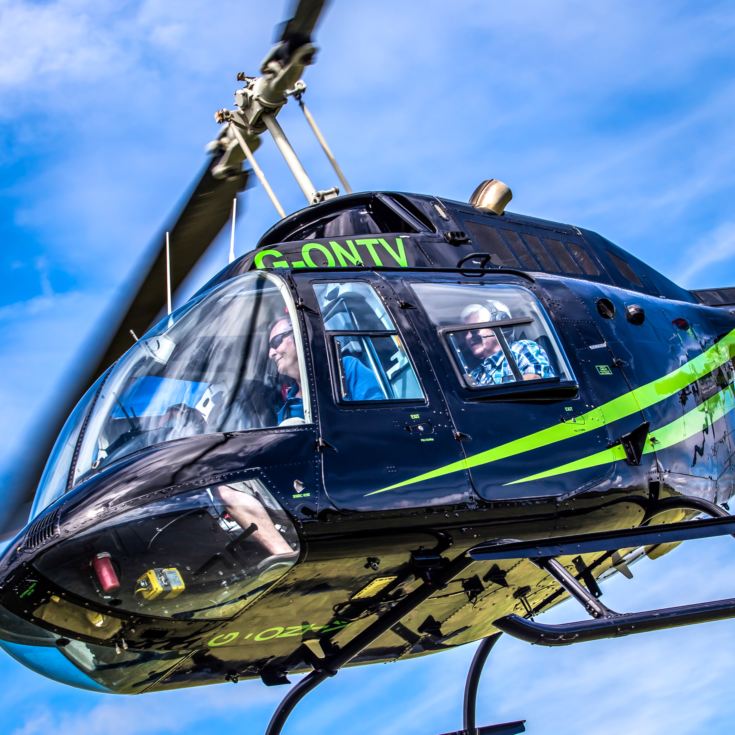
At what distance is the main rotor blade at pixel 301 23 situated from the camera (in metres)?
8.01

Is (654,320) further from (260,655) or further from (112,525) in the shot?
(112,525)

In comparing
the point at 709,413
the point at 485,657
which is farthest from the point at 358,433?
the point at 485,657

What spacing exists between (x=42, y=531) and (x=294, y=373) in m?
1.65

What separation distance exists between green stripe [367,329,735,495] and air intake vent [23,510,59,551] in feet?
5.71

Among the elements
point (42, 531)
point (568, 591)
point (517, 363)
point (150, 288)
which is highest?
point (150, 288)

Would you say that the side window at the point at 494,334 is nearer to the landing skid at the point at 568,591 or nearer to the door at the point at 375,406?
the door at the point at 375,406

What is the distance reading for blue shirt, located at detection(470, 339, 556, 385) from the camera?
295 inches

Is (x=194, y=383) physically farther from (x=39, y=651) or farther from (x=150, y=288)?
(x=150, y=288)

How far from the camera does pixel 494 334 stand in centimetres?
773

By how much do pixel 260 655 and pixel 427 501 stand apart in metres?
1.71

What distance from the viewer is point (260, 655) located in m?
7.68

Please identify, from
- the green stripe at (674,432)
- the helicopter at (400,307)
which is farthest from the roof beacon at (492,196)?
the green stripe at (674,432)

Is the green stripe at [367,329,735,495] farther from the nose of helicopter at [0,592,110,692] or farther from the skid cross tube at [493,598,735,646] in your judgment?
the nose of helicopter at [0,592,110,692]

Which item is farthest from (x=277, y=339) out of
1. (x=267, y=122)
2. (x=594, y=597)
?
(x=267, y=122)
